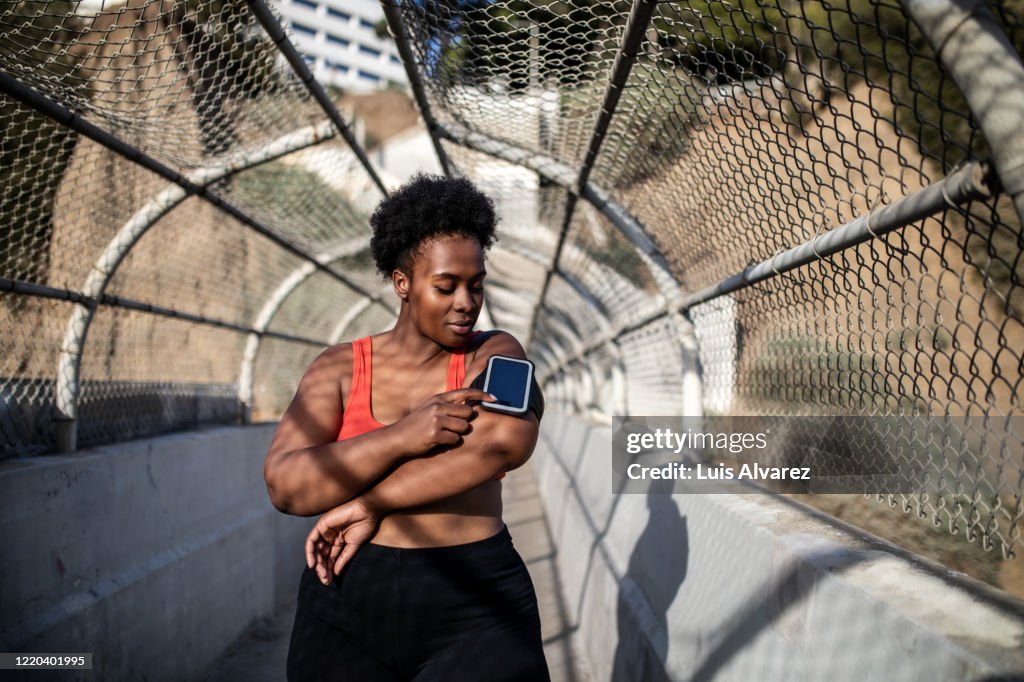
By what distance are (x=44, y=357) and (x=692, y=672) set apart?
12.1ft

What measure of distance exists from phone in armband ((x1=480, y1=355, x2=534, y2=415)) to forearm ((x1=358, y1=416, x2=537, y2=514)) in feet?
0.13

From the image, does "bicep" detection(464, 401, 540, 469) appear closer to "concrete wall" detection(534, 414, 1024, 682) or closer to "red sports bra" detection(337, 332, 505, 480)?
"red sports bra" detection(337, 332, 505, 480)

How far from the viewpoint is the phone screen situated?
5.40 feet

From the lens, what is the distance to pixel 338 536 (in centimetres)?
183

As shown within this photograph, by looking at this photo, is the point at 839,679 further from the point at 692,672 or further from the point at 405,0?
the point at 405,0

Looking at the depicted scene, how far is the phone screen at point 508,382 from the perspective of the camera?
165 centimetres

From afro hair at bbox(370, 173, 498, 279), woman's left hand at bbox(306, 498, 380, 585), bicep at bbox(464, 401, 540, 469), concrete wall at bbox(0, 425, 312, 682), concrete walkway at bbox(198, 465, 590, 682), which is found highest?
afro hair at bbox(370, 173, 498, 279)

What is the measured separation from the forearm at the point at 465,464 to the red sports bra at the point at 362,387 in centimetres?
24

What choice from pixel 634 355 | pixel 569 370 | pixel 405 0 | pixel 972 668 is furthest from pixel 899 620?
pixel 569 370

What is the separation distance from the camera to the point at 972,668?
1.26 meters
